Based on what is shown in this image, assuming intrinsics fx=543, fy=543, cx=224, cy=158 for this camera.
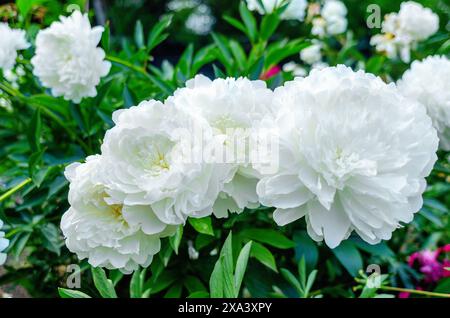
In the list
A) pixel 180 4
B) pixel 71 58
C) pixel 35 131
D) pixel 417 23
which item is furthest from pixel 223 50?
pixel 180 4

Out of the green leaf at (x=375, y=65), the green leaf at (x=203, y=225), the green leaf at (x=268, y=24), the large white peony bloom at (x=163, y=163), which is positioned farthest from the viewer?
the green leaf at (x=375, y=65)

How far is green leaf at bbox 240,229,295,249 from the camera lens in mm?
821

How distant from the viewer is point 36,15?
3.94 ft

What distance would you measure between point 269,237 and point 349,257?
13 cm

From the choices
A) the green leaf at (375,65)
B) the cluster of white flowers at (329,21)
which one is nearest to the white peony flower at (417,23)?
the green leaf at (375,65)

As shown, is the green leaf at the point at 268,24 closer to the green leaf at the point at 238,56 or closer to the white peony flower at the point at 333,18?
the green leaf at the point at 238,56

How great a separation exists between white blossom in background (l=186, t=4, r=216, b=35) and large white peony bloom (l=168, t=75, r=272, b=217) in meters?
5.67

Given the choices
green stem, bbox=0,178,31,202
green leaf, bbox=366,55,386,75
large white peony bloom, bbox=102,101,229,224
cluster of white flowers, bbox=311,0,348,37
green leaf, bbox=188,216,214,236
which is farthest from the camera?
cluster of white flowers, bbox=311,0,348,37

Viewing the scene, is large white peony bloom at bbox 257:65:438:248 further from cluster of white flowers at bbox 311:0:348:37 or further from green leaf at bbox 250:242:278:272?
cluster of white flowers at bbox 311:0:348:37

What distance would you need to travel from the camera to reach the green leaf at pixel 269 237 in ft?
2.69

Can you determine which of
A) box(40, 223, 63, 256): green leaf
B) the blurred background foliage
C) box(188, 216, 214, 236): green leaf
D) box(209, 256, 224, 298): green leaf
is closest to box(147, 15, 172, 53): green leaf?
the blurred background foliage

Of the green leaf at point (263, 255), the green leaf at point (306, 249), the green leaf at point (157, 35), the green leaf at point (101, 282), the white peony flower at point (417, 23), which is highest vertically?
the green leaf at point (157, 35)

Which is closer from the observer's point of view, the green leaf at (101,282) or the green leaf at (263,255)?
the green leaf at (101,282)

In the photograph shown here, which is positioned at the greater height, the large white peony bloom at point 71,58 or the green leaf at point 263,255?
the large white peony bloom at point 71,58
